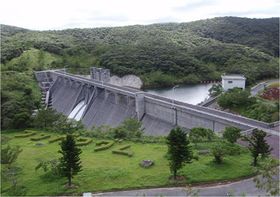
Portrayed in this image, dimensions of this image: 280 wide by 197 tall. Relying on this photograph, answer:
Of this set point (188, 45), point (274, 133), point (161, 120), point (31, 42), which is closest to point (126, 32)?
point (188, 45)

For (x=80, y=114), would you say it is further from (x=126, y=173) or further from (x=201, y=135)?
(x=126, y=173)

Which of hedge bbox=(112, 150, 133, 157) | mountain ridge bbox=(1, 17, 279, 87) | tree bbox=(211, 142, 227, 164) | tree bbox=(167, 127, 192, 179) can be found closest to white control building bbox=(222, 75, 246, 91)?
mountain ridge bbox=(1, 17, 279, 87)

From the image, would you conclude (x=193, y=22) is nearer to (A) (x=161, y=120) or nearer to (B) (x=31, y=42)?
(B) (x=31, y=42)

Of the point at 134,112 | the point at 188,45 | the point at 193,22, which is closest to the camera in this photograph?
the point at 134,112

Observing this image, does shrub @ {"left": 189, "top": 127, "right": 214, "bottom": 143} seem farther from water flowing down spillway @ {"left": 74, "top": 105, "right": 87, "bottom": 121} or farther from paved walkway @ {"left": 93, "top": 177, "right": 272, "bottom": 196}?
water flowing down spillway @ {"left": 74, "top": 105, "right": 87, "bottom": 121}

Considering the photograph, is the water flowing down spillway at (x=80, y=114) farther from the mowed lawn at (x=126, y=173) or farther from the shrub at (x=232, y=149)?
the shrub at (x=232, y=149)
